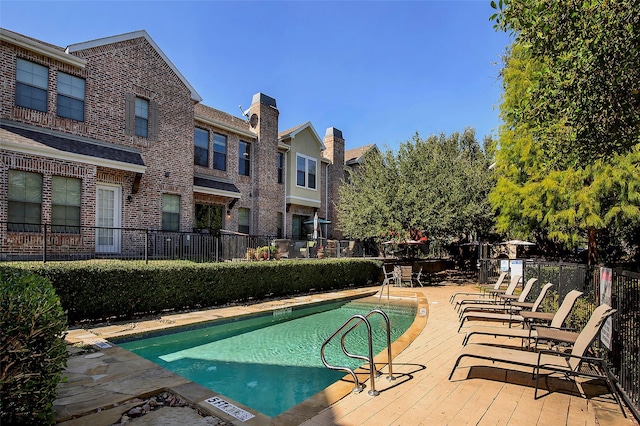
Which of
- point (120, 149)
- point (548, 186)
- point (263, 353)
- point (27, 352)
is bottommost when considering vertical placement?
point (263, 353)

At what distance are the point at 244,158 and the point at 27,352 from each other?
17278 mm

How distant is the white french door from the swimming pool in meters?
6.49

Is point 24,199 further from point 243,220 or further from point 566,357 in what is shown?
point 566,357

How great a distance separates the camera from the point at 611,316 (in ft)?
14.0

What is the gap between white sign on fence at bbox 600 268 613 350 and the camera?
439cm

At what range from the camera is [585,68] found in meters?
4.84

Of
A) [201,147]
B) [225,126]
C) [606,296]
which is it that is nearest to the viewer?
[606,296]

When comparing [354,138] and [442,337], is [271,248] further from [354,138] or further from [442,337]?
[354,138]

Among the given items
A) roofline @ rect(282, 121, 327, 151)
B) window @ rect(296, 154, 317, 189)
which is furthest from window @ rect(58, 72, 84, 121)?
window @ rect(296, 154, 317, 189)

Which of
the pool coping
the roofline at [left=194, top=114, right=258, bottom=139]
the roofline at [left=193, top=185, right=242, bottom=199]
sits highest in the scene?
the roofline at [left=194, top=114, right=258, bottom=139]

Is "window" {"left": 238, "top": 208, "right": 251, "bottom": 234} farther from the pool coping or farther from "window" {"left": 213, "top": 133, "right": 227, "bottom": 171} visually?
the pool coping

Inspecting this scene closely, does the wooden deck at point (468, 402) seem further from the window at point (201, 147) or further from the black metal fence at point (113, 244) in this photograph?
the window at point (201, 147)

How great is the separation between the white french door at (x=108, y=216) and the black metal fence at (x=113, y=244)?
1.2 inches

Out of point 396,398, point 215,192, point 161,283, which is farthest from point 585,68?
point 215,192
